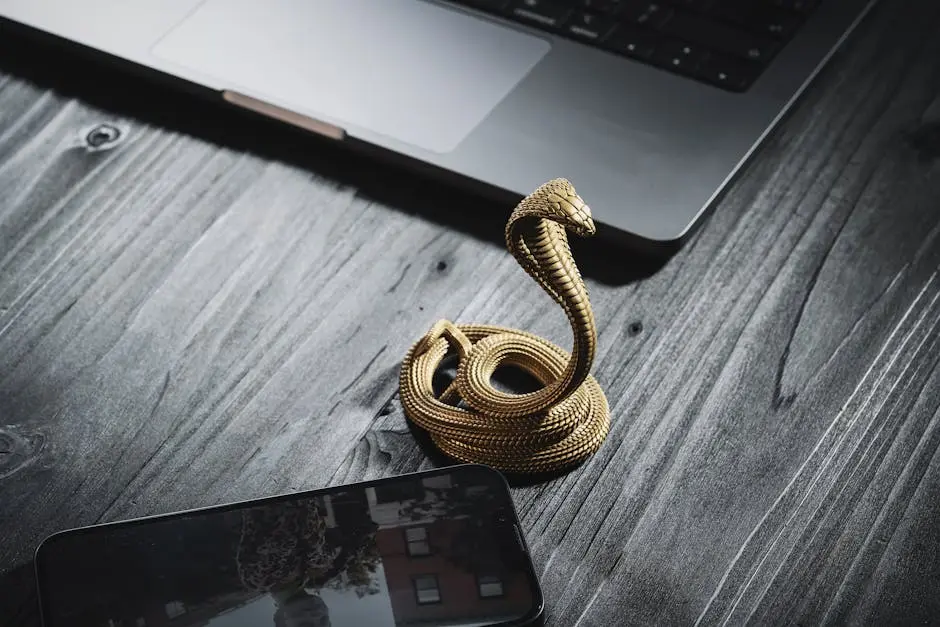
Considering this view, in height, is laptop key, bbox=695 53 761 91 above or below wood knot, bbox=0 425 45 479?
above

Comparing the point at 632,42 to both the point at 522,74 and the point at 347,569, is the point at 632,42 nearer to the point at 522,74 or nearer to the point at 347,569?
the point at 522,74

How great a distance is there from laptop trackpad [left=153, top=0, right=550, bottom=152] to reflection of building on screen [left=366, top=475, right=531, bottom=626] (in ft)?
0.90

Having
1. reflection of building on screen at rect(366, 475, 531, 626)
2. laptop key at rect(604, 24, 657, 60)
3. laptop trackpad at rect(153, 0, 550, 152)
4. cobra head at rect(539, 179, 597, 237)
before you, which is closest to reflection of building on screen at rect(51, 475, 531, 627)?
reflection of building on screen at rect(366, 475, 531, 626)

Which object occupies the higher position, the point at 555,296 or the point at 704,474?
the point at 555,296

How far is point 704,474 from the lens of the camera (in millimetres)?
661

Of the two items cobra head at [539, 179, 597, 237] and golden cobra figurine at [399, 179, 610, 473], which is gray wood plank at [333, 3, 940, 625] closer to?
golden cobra figurine at [399, 179, 610, 473]

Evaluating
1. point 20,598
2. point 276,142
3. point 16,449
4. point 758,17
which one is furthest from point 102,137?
point 758,17

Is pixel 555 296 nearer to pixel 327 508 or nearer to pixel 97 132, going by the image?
pixel 327 508

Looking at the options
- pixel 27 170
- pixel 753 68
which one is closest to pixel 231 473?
pixel 27 170

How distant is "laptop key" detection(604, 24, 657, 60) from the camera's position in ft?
2.85

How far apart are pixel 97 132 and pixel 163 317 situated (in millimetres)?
203

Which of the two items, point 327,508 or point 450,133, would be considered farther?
point 450,133

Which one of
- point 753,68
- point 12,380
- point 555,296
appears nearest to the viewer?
point 555,296

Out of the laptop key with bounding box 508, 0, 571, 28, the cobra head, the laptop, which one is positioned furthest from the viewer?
the laptop key with bounding box 508, 0, 571, 28
